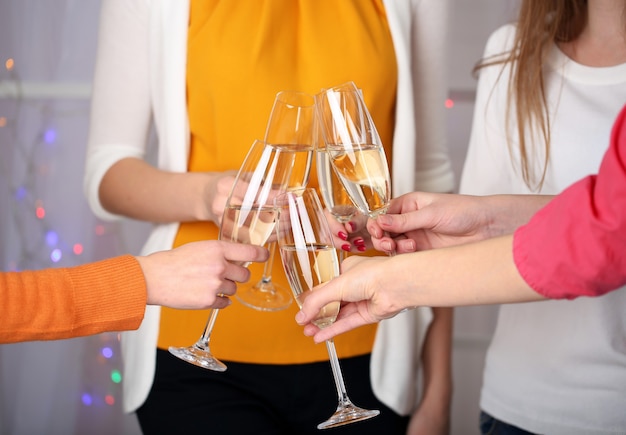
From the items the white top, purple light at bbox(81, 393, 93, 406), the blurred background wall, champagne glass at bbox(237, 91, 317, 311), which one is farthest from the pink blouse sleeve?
purple light at bbox(81, 393, 93, 406)

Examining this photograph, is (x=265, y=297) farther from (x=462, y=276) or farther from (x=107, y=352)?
(x=107, y=352)

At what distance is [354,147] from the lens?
3.84ft

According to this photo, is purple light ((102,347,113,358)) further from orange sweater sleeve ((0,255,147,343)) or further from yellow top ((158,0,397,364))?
orange sweater sleeve ((0,255,147,343))

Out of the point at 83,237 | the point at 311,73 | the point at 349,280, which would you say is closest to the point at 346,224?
the point at 349,280

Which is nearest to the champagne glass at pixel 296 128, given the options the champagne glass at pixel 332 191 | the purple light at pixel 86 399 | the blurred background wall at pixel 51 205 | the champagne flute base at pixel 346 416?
the champagne glass at pixel 332 191

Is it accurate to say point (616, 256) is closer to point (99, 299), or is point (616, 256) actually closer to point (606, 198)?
point (606, 198)

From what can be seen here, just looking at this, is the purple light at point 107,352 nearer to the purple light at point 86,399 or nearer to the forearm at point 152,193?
the purple light at point 86,399

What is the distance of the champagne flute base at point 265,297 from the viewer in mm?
1430

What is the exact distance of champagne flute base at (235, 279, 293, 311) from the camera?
143cm

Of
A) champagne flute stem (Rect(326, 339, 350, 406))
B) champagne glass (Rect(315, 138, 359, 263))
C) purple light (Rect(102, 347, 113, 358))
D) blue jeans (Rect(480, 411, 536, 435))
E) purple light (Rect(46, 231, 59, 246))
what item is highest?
champagne glass (Rect(315, 138, 359, 263))

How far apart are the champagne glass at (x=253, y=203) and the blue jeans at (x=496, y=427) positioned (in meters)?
0.65

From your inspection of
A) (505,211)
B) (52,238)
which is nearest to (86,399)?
(52,238)

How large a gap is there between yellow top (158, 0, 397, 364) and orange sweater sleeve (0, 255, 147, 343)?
0.38 m

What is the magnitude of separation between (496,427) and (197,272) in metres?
0.75
